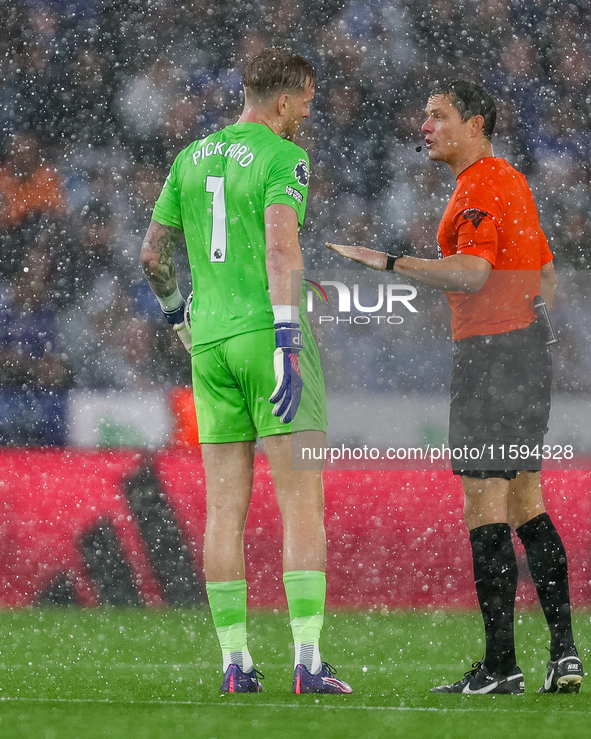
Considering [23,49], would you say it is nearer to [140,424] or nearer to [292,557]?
[140,424]

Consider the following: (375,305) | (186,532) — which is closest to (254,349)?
(186,532)

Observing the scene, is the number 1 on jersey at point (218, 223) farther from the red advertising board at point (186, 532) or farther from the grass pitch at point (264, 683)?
the red advertising board at point (186, 532)

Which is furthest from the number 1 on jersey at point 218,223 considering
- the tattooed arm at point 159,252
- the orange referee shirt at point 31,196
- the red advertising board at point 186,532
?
the orange referee shirt at point 31,196

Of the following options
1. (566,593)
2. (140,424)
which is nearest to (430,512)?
(140,424)

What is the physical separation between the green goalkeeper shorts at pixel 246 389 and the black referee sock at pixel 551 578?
0.52m

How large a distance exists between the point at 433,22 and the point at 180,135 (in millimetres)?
1860

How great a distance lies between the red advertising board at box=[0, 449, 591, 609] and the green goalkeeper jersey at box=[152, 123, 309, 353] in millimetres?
2024

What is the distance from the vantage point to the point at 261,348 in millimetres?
2012

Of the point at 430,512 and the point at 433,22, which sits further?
the point at 433,22

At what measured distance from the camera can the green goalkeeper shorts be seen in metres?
2.00

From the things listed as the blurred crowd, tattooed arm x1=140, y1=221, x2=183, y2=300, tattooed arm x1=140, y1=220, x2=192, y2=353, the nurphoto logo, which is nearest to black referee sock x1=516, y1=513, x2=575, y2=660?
tattooed arm x1=140, y1=220, x2=192, y2=353

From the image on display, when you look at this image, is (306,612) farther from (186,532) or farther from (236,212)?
(186,532)

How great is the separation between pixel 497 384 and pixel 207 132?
13.5 feet

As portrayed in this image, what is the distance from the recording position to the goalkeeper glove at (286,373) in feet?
6.40
